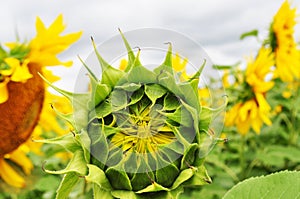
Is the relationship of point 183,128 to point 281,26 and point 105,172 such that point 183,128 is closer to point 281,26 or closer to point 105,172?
point 105,172

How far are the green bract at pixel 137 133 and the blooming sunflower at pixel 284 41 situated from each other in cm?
173

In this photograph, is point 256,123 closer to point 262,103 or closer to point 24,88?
point 262,103

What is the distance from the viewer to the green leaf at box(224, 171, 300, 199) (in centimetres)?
74

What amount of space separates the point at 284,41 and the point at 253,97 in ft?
1.35

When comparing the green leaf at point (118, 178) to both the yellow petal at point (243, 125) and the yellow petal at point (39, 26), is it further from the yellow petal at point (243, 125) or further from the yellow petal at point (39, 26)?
the yellow petal at point (243, 125)

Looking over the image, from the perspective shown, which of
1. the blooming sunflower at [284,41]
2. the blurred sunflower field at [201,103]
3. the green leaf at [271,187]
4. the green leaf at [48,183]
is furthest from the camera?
the blooming sunflower at [284,41]

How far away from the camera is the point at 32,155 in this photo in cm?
203

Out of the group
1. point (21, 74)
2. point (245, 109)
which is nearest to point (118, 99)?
point (21, 74)

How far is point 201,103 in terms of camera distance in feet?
3.35

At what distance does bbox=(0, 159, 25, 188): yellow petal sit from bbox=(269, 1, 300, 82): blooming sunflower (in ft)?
4.11

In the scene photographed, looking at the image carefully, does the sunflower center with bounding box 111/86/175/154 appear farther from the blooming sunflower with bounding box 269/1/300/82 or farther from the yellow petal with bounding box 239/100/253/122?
the blooming sunflower with bounding box 269/1/300/82

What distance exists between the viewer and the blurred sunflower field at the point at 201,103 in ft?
5.14

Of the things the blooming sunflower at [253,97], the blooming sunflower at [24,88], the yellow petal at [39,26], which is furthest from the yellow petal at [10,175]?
the blooming sunflower at [253,97]

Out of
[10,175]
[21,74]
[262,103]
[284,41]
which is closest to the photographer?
[21,74]
